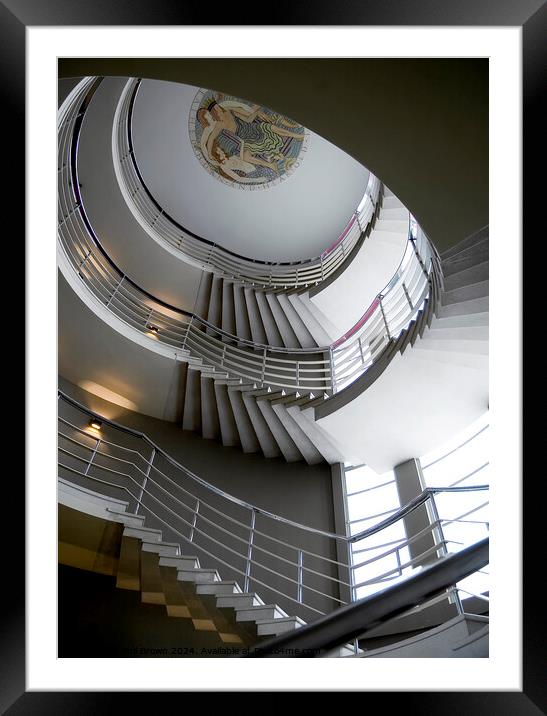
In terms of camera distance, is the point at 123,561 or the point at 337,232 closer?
the point at 123,561

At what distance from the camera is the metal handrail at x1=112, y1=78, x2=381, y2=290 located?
952 centimetres

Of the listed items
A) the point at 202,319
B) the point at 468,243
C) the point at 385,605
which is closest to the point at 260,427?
the point at 202,319

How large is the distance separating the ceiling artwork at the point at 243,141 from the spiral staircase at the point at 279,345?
5.28ft

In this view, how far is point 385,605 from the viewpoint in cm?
191

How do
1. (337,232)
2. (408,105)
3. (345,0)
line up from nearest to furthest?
(345,0) → (408,105) → (337,232)

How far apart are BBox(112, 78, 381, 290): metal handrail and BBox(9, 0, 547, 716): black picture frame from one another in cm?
776

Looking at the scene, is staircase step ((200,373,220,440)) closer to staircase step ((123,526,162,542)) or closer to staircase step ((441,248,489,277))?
staircase step ((123,526,162,542))

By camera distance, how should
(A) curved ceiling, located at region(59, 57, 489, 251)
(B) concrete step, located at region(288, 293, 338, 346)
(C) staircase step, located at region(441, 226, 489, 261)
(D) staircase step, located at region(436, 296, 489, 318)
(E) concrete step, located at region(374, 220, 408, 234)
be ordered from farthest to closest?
(B) concrete step, located at region(288, 293, 338, 346) → (E) concrete step, located at region(374, 220, 408, 234) → (D) staircase step, located at region(436, 296, 489, 318) → (C) staircase step, located at region(441, 226, 489, 261) → (A) curved ceiling, located at region(59, 57, 489, 251)

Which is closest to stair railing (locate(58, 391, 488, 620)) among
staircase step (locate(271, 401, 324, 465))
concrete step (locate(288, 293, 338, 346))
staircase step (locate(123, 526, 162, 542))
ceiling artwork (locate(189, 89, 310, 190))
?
staircase step (locate(271, 401, 324, 465))
